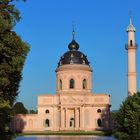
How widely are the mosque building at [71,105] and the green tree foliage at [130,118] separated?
37.2m

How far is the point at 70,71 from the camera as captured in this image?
107750 mm

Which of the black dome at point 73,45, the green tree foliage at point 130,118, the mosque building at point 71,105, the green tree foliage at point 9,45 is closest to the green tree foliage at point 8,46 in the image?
the green tree foliage at point 9,45

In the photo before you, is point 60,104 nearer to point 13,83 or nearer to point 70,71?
point 70,71

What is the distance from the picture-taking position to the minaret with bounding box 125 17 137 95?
3605 inches

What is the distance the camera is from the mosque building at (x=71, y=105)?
105 meters

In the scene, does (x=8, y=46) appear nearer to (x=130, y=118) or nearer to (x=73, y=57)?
(x=130, y=118)

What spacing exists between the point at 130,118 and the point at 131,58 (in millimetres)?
32209

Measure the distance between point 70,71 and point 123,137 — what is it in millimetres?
53031

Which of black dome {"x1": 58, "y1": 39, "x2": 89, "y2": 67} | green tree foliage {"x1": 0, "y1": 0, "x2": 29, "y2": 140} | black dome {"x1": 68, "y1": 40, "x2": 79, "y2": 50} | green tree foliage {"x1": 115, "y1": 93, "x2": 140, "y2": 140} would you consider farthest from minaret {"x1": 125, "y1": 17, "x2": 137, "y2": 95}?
green tree foliage {"x1": 0, "y1": 0, "x2": 29, "y2": 140}

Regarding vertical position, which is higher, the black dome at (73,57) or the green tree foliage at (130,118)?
the black dome at (73,57)

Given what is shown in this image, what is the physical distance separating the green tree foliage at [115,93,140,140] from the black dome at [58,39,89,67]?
40912mm

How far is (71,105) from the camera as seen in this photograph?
10512 cm

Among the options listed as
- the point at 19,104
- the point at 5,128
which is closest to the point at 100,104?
the point at 19,104

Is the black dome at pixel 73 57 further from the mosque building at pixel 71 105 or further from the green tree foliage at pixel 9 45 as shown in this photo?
the green tree foliage at pixel 9 45
